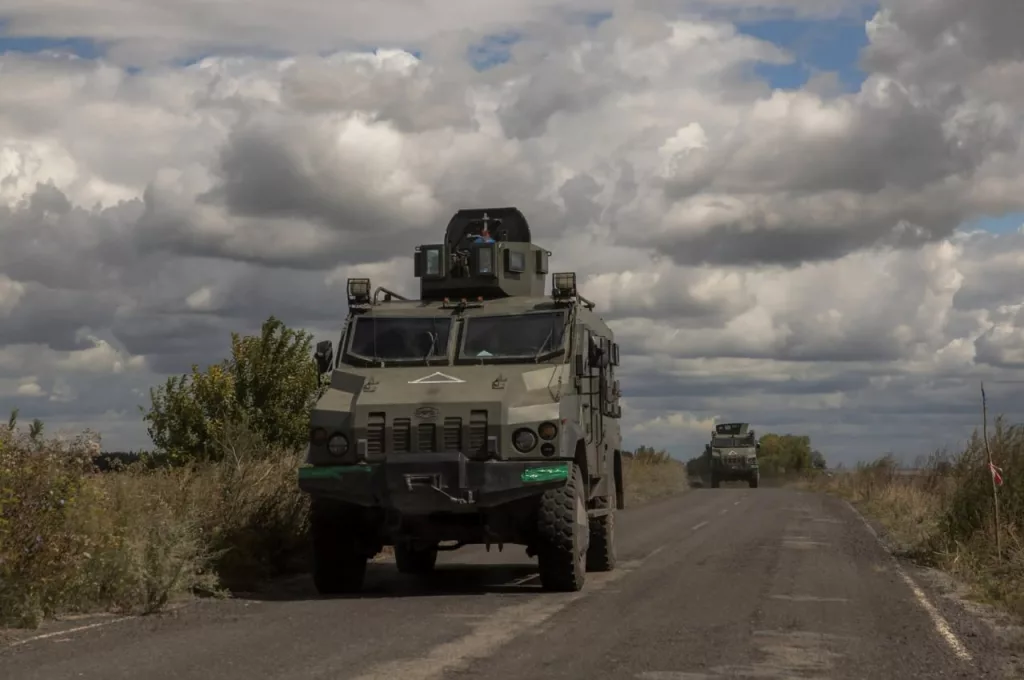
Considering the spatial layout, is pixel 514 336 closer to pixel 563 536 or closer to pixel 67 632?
pixel 563 536

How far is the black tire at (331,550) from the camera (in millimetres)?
13547

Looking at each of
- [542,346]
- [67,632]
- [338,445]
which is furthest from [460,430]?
[67,632]

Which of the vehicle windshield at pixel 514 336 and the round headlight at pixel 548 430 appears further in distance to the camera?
the vehicle windshield at pixel 514 336

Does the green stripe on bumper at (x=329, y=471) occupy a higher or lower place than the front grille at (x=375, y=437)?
lower

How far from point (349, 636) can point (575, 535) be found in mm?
3569

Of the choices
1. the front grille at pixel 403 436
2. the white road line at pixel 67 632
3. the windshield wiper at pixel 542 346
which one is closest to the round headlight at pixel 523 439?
the front grille at pixel 403 436

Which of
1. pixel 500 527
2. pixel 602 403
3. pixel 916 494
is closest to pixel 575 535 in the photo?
pixel 500 527

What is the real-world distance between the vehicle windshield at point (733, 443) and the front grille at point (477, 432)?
43.9 m

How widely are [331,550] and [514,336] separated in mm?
3084

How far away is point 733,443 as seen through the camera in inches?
2205

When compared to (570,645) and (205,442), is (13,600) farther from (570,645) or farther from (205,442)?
(205,442)

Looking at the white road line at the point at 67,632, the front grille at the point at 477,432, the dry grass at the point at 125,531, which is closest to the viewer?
the white road line at the point at 67,632

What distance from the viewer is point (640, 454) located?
55.5 metres

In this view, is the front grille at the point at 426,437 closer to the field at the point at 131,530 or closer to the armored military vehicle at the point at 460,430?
the armored military vehicle at the point at 460,430
